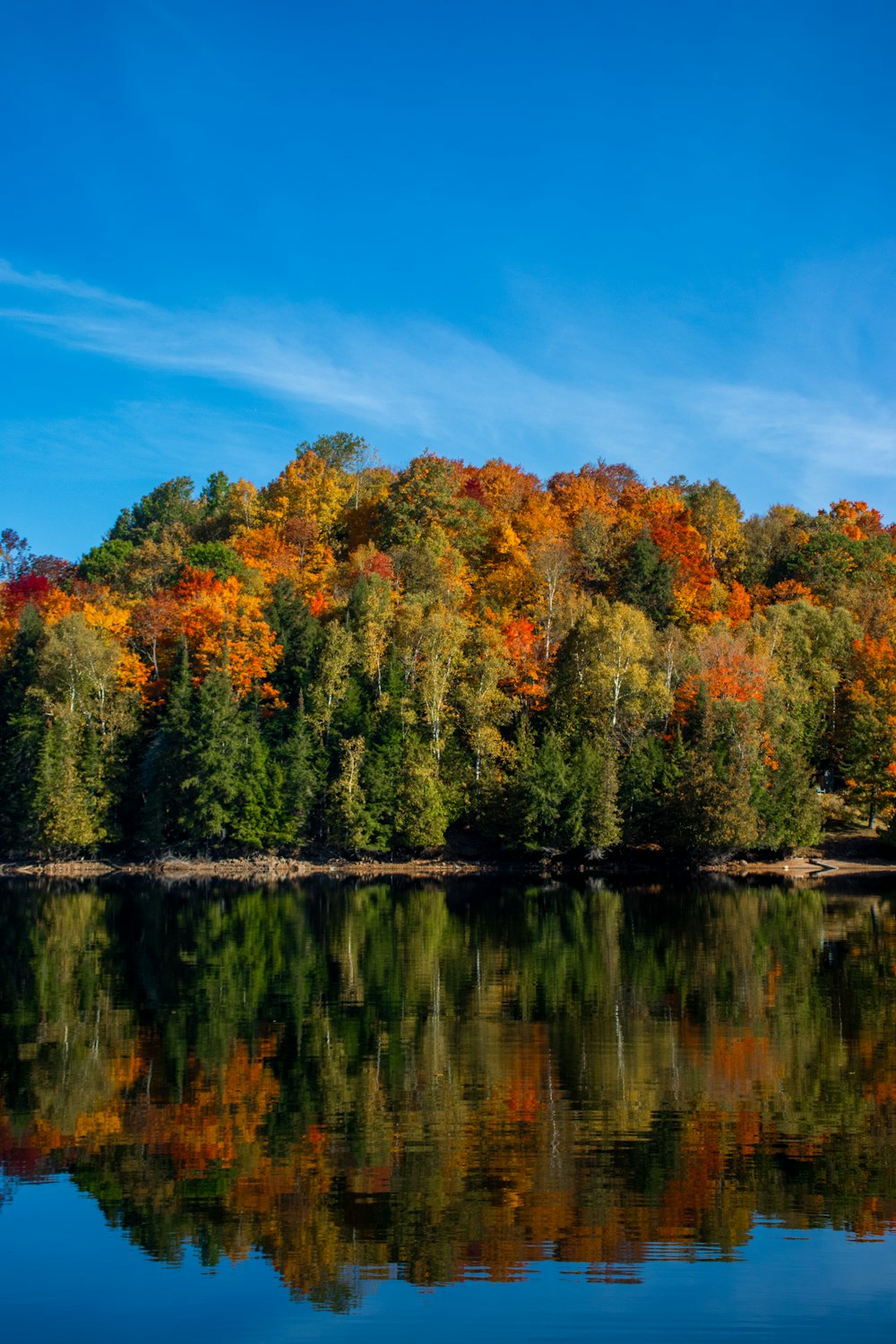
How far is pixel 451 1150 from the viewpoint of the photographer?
1516cm

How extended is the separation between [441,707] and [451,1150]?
197 ft

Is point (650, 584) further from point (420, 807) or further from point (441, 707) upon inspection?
point (420, 807)

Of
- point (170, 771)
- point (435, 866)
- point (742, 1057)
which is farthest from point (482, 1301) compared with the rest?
point (435, 866)

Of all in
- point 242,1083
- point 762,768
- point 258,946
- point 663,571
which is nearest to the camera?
point 242,1083

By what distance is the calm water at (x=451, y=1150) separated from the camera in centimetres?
1091

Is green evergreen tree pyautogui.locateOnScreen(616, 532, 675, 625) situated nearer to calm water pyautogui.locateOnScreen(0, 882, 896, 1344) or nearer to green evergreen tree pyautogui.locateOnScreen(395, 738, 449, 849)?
green evergreen tree pyautogui.locateOnScreen(395, 738, 449, 849)

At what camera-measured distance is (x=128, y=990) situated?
93.8ft

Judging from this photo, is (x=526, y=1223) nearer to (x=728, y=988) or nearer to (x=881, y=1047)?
(x=881, y=1047)

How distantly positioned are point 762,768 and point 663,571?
23788 millimetres

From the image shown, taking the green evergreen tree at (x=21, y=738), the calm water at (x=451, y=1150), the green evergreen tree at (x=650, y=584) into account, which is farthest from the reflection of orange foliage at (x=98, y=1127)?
the green evergreen tree at (x=650, y=584)

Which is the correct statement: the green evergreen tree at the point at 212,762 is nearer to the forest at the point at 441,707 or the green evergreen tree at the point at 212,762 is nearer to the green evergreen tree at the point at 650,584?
the forest at the point at 441,707

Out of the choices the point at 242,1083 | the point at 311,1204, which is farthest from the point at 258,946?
the point at 311,1204

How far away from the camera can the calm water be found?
10906 mm

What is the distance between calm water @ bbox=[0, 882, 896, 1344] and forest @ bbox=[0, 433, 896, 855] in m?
36.8
